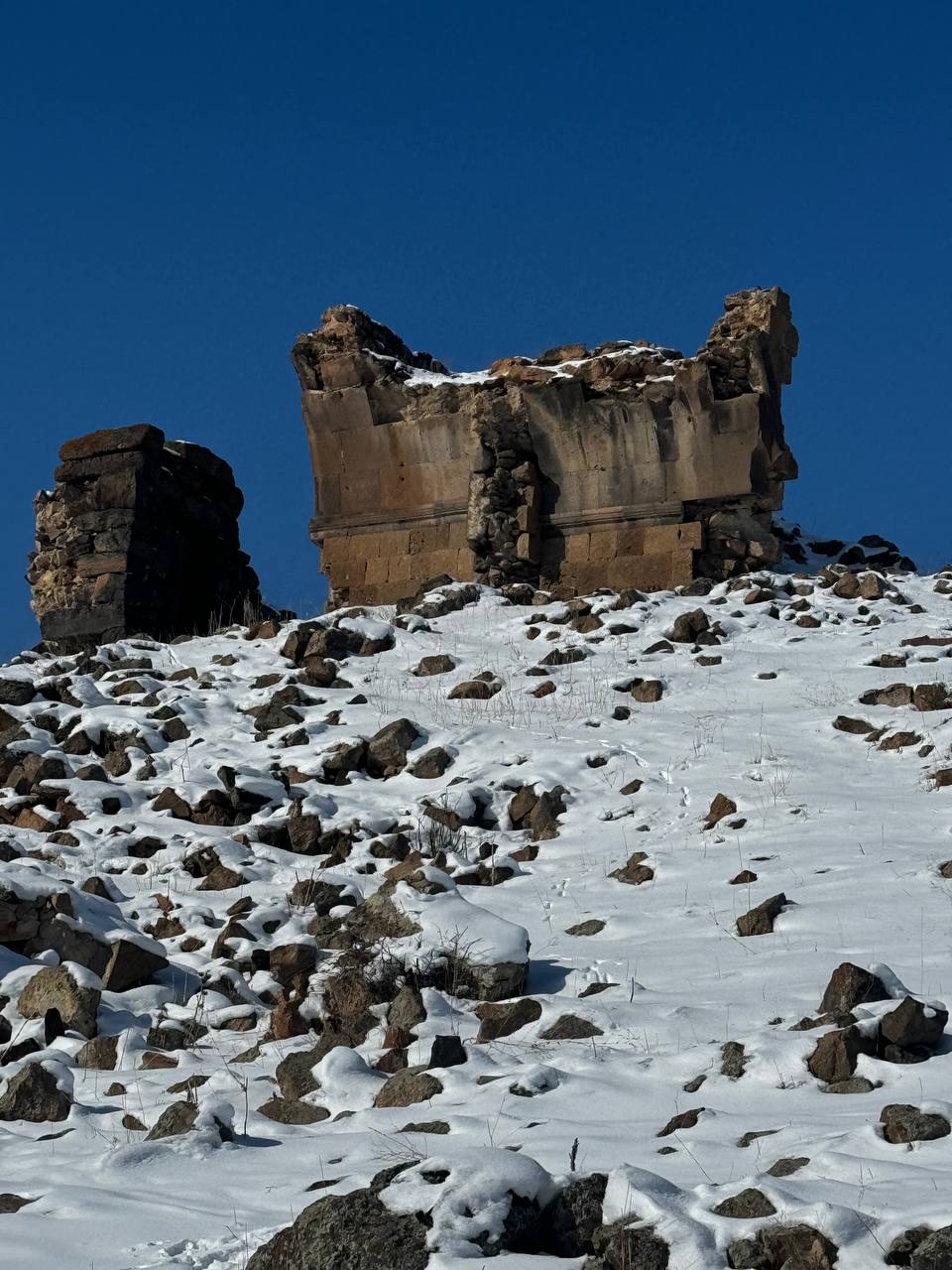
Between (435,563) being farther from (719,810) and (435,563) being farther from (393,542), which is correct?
(719,810)

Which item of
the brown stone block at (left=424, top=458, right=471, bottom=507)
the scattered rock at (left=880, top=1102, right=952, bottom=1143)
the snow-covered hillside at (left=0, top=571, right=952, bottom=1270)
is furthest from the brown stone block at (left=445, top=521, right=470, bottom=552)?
the scattered rock at (left=880, top=1102, right=952, bottom=1143)

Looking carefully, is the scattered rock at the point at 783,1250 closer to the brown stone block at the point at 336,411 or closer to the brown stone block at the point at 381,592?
the brown stone block at the point at 381,592

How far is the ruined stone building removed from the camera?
538 inches

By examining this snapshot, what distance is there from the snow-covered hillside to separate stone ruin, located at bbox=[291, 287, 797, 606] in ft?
7.93

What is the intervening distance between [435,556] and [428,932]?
9276mm

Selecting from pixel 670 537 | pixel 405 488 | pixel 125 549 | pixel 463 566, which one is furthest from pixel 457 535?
pixel 125 549

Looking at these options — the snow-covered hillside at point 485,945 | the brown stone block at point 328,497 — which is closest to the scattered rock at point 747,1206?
the snow-covered hillside at point 485,945

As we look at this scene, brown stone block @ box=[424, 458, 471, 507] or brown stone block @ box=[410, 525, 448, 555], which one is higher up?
brown stone block @ box=[424, 458, 471, 507]

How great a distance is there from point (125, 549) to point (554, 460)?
4257 millimetres

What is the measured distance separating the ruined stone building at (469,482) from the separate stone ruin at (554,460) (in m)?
0.02

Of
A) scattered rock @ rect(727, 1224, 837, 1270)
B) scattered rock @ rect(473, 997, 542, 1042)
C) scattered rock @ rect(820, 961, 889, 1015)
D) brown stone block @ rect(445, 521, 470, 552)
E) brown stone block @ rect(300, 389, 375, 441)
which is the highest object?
brown stone block @ rect(300, 389, 375, 441)

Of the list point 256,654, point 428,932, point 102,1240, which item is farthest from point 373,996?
point 256,654

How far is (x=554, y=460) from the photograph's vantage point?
1423 centimetres

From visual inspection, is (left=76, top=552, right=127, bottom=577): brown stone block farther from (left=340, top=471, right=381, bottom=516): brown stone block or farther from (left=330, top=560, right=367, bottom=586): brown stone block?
(left=340, top=471, right=381, bottom=516): brown stone block
